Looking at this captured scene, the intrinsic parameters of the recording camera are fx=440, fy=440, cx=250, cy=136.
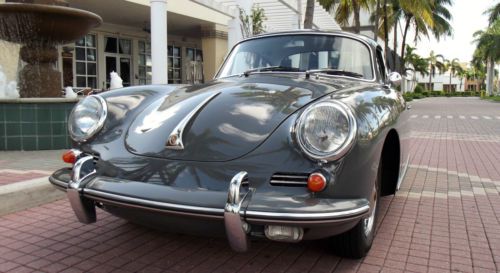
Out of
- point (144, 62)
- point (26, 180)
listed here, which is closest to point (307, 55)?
point (26, 180)

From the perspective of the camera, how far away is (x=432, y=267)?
2805 mm

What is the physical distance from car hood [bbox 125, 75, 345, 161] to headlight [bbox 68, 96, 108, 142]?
0.24 metres

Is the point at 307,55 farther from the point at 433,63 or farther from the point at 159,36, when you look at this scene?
the point at 433,63

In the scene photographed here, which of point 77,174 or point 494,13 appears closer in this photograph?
point 77,174

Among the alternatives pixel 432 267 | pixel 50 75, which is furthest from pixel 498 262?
pixel 50 75

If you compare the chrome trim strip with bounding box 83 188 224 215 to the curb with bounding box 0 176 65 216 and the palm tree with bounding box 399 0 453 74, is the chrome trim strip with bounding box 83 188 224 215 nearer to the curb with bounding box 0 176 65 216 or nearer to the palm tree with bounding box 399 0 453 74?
the curb with bounding box 0 176 65 216

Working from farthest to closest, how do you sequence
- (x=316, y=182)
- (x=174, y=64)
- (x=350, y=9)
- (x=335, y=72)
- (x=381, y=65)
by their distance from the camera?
(x=174, y=64) → (x=350, y=9) → (x=381, y=65) → (x=335, y=72) → (x=316, y=182)

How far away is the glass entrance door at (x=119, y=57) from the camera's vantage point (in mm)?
17812

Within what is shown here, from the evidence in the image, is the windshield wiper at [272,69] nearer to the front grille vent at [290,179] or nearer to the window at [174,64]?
the front grille vent at [290,179]

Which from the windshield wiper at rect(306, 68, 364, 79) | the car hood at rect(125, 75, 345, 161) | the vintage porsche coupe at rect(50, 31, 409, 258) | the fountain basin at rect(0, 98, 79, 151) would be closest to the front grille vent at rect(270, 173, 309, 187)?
the vintage porsche coupe at rect(50, 31, 409, 258)

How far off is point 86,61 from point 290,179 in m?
16.3

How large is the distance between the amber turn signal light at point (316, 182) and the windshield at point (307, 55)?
1.55 m

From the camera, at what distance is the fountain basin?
6.24m

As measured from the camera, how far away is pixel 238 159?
2318 millimetres
